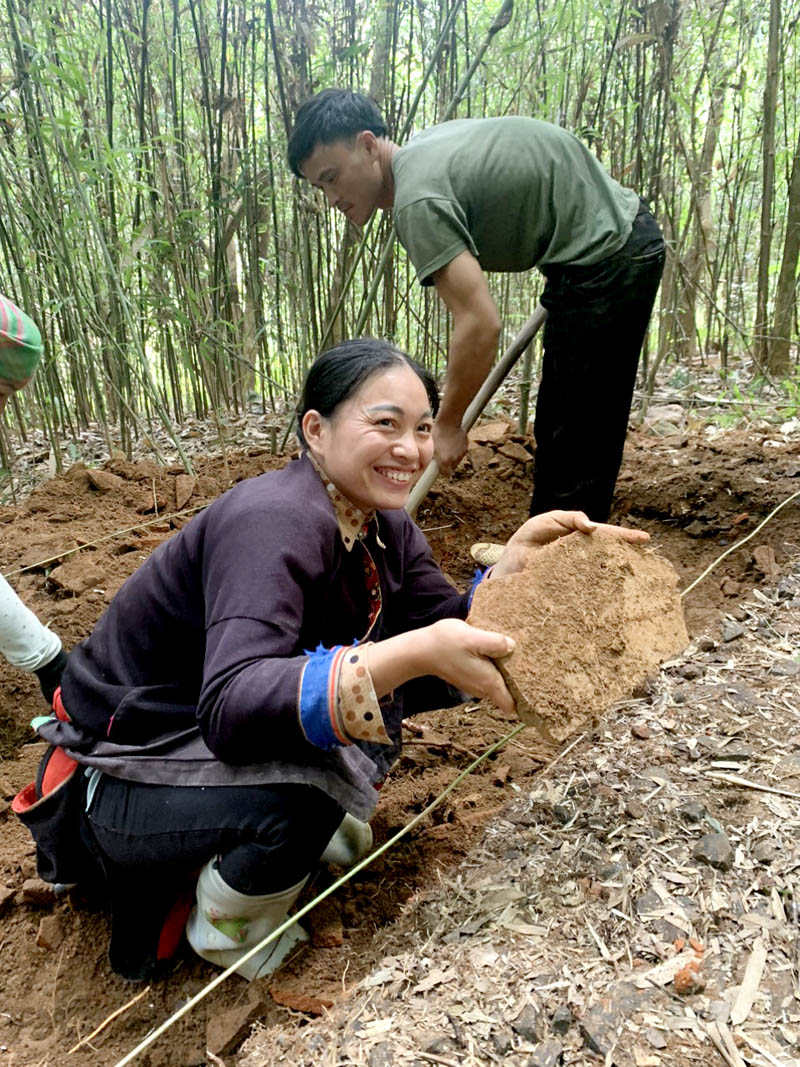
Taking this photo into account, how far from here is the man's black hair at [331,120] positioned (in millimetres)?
2289

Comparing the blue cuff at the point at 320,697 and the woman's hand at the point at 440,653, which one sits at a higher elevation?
Result: the woman's hand at the point at 440,653

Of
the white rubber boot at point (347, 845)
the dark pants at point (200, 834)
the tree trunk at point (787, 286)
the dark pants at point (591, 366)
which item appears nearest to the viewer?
the dark pants at point (200, 834)

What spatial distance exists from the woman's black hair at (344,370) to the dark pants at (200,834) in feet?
2.16

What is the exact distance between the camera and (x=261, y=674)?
42.6 inches

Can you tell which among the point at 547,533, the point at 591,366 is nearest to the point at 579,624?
the point at 547,533

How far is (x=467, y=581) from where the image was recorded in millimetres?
A: 3252

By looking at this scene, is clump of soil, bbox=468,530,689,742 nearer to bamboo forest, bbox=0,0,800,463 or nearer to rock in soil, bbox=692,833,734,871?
rock in soil, bbox=692,833,734,871

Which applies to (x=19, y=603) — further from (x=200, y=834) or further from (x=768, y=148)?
(x=768, y=148)

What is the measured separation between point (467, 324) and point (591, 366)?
0.58m

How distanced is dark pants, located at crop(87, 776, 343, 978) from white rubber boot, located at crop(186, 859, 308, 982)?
0.09ft

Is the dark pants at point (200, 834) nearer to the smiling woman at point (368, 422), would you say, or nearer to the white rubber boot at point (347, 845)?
the white rubber boot at point (347, 845)

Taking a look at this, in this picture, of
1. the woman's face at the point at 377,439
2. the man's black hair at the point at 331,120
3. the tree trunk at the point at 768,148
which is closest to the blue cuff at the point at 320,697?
the woman's face at the point at 377,439

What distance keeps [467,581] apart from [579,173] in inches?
63.6

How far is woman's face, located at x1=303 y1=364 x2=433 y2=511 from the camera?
1.31 meters
